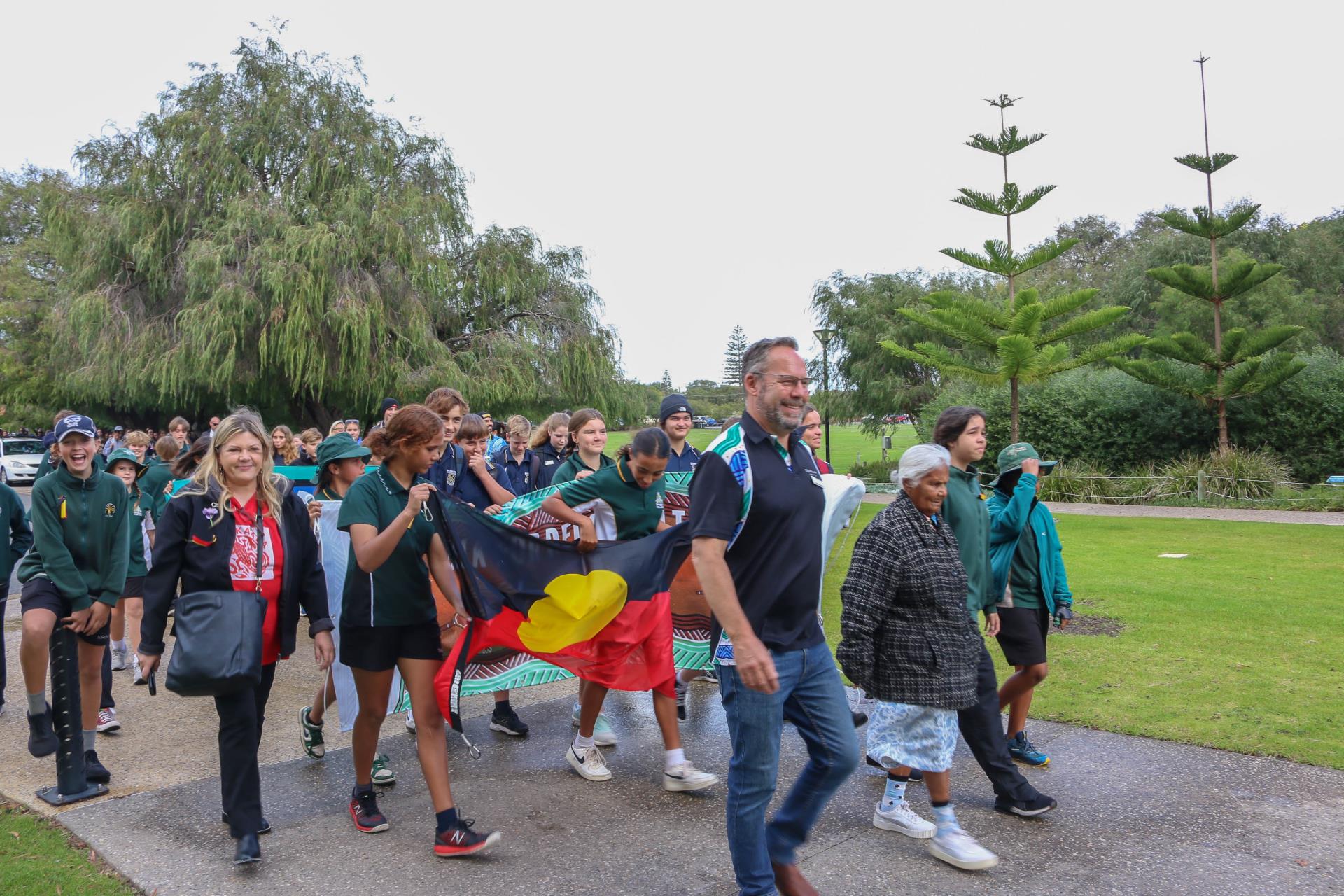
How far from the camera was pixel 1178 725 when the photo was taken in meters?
5.98

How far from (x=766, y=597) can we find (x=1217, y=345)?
2692 centimetres

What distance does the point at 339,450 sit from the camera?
596 centimetres

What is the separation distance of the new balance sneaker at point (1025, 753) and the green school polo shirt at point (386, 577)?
3081 mm

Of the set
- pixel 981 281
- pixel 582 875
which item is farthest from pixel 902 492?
pixel 981 281

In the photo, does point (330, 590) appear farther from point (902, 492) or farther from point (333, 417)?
point (333, 417)

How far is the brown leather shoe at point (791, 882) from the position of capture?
3648mm

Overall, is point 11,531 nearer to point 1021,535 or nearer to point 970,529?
point 970,529

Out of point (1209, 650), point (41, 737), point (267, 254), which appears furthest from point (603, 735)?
point (267, 254)

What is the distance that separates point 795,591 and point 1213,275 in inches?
1086

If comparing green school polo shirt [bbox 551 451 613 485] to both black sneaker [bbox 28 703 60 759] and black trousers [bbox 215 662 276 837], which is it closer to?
black trousers [bbox 215 662 276 837]

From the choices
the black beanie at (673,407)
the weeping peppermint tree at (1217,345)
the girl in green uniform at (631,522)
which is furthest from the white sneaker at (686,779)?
the weeping peppermint tree at (1217,345)

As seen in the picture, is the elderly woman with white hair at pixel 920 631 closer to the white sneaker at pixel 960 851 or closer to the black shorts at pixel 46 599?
the white sneaker at pixel 960 851

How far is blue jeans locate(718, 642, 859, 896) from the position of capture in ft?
11.3

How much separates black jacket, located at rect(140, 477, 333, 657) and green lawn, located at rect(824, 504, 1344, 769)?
437cm
